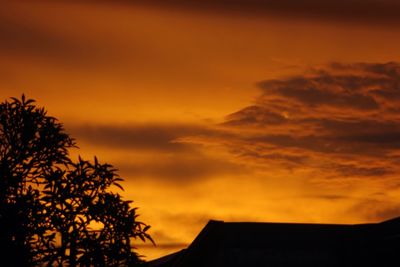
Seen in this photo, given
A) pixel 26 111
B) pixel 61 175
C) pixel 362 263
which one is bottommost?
pixel 362 263

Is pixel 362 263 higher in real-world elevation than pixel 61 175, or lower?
lower

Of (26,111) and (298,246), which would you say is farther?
(26,111)

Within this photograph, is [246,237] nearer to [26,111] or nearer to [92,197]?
[92,197]

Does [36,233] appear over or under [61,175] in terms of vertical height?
under

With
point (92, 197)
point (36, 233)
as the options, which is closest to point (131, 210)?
point (92, 197)

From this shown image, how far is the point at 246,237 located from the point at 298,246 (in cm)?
271

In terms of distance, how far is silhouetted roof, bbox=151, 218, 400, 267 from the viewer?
39781 millimetres

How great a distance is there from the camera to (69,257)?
133ft

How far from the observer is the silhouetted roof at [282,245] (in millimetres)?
39781

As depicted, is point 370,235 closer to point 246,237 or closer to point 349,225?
point 349,225

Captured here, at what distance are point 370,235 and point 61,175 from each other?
52.7 feet

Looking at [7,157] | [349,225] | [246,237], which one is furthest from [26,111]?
[349,225]

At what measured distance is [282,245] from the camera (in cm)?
4050

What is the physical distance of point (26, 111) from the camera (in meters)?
43.1
